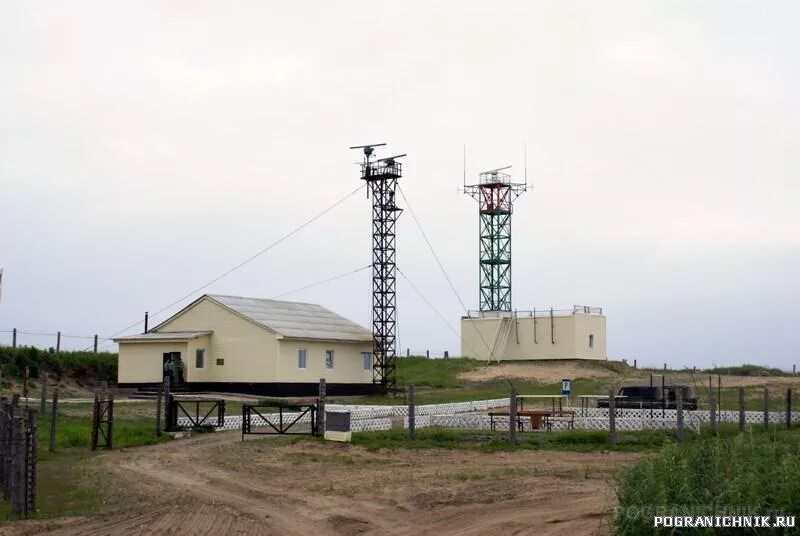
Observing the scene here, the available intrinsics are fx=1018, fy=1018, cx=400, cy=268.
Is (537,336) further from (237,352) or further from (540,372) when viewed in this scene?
(237,352)

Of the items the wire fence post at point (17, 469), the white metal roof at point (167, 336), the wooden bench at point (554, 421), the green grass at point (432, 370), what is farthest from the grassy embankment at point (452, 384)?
the wire fence post at point (17, 469)

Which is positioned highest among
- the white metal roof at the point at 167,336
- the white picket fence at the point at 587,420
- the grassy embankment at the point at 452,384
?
the white metal roof at the point at 167,336

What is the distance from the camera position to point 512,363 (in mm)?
61562

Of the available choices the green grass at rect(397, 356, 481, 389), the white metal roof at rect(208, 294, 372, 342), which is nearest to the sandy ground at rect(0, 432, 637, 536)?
the white metal roof at rect(208, 294, 372, 342)

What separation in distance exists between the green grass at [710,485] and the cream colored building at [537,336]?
49579mm

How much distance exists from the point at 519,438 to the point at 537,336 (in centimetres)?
3845

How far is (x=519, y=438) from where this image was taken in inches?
966

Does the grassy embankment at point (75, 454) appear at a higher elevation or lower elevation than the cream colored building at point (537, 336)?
lower

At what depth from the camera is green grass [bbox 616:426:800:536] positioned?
9828 millimetres

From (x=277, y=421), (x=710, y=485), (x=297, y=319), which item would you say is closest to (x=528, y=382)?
(x=297, y=319)

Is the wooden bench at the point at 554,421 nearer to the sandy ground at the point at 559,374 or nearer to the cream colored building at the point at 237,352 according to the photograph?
the cream colored building at the point at 237,352

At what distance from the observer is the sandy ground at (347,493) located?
13680 mm

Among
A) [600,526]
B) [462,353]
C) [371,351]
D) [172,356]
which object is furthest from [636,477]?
[462,353]

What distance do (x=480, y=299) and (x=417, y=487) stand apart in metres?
50.8
